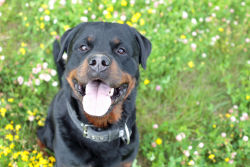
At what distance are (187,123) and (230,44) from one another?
54.6 inches

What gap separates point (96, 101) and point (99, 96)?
0.05 metres

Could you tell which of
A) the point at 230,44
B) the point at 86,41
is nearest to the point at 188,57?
the point at 230,44

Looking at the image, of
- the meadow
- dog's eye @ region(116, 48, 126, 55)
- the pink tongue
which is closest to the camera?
the pink tongue

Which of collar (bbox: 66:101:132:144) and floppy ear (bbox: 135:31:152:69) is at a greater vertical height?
floppy ear (bbox: 135:31:152:69)

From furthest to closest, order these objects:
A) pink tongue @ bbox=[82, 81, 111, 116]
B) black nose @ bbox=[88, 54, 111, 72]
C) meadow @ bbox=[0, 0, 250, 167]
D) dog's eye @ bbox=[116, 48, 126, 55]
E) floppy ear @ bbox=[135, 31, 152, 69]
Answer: meadow @ bbox=[0, 0, 250, 167] → floppy ear @ bbox=[135, 31, 152, 69] → dog's eye @ bbox=[116, 48, 126, 55] → pink tongue @ bbox=[82, 81, 111, 116] → black nose @ bbox=[88, 54, 111, 72]

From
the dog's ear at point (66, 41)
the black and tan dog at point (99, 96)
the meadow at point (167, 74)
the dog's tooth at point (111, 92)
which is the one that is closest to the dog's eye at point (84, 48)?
the black and tan dog at point (99, 96)

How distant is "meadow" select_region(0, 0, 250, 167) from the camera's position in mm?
2678

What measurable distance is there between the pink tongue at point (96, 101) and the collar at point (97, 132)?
155 mm

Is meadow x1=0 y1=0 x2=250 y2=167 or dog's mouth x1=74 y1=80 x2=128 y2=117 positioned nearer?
dog's mouth x1=74 y1=80 x2=128 y2=117

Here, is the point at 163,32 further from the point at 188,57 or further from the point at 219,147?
the point at 219,147

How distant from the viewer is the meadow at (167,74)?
8.79 ft

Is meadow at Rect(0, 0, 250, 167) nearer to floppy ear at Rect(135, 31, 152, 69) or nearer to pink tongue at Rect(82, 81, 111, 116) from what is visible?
floppy ear at Rect(135, 31, 152, 69)

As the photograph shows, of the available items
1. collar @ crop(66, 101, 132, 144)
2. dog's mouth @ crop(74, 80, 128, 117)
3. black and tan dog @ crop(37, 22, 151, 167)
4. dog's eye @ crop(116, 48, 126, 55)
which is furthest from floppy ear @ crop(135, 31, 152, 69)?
collar @ crop(66, 101, 132, 144)

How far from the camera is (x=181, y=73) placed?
326cm
